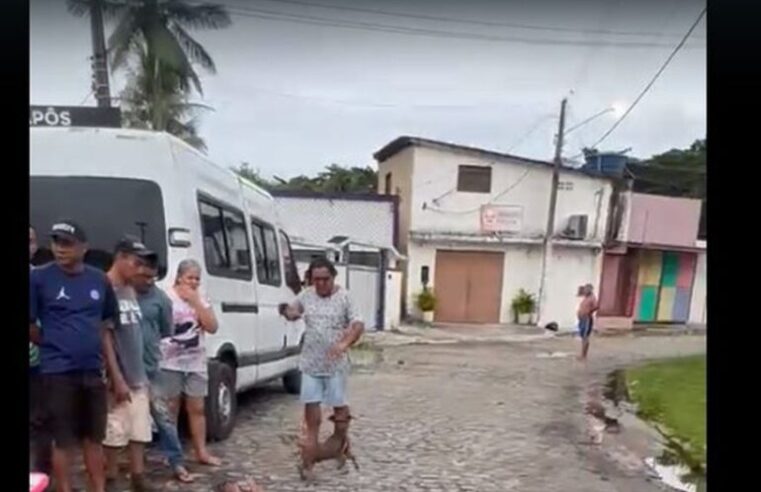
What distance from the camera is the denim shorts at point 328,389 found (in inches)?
77.0

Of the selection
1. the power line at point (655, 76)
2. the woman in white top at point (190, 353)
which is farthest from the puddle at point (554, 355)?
the woman in white top at point (190, 353)

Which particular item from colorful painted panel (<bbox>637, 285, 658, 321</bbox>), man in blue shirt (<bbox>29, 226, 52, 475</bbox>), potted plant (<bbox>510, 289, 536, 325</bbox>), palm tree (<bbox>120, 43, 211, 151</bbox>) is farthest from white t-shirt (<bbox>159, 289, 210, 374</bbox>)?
colorful painted panel (<bbox>637, 285, 658, 321</bbox>)

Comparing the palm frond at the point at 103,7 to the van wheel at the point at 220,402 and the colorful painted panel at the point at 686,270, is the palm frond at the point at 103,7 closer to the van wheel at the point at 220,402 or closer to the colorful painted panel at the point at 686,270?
the van wheel at the point at 220,402

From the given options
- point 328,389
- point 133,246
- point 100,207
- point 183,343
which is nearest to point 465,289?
point 328,389

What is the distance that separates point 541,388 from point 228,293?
956 mm

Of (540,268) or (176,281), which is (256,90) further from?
(540,268)

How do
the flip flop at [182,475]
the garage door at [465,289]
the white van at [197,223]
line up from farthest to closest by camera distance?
the garage door at [465,289] < the flip flop at [182,475] < the white van at [197,223]

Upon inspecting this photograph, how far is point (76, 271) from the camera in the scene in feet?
6.13

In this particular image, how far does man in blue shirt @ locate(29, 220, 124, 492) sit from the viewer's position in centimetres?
187

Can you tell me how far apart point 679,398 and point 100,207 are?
68.1 inches

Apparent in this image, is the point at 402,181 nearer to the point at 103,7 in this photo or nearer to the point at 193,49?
the point at 193,49

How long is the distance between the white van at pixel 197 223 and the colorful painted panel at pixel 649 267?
1.05m

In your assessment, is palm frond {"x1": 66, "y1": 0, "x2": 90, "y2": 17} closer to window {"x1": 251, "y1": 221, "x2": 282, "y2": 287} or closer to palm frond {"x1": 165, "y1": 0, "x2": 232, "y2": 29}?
palm frond {"x1": 165, "y1": 0, "x2": 232, "y2": 29}

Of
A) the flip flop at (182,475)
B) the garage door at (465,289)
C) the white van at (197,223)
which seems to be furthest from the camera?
the garage door at (465,289)
